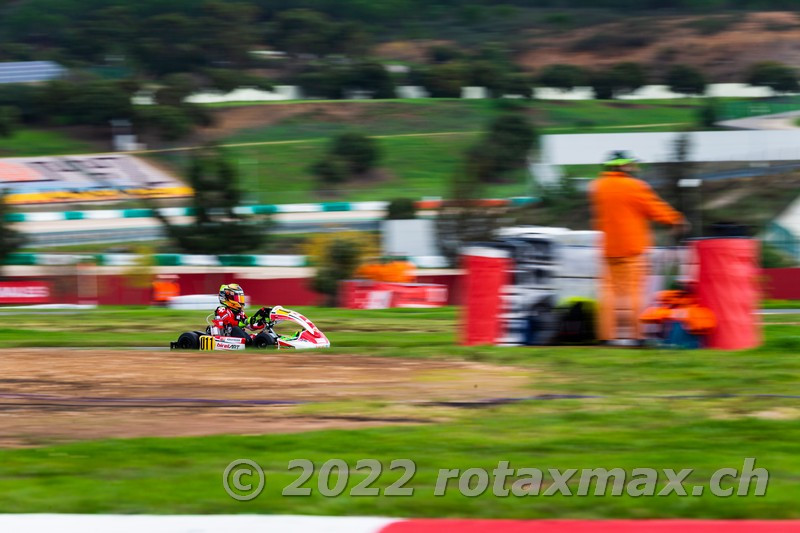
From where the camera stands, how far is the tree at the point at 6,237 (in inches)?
1636

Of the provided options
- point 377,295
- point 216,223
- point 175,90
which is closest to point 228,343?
point 377,295

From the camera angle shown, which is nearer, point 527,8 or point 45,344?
point 45,344

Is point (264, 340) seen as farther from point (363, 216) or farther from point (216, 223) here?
point (363, 216)

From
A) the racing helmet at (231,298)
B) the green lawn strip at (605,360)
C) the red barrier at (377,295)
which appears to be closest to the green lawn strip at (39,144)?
the red barrier at (377,295)

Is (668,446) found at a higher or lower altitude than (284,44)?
lower

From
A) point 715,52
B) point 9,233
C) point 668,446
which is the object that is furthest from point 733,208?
point 715,52

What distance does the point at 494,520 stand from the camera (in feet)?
17.8

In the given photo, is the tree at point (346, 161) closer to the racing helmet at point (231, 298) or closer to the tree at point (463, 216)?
the tree at point (463, 216)

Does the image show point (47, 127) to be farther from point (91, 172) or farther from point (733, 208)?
point (733, 208)

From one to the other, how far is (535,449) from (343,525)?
179cm

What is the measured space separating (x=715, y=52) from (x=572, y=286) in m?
82.8

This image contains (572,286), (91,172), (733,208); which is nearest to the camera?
(572,286)

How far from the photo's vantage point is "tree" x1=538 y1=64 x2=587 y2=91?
8362 cm

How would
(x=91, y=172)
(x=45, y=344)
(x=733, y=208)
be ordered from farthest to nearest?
(x=91, y=172), (x=733, y=208), (x=45, y=344)
